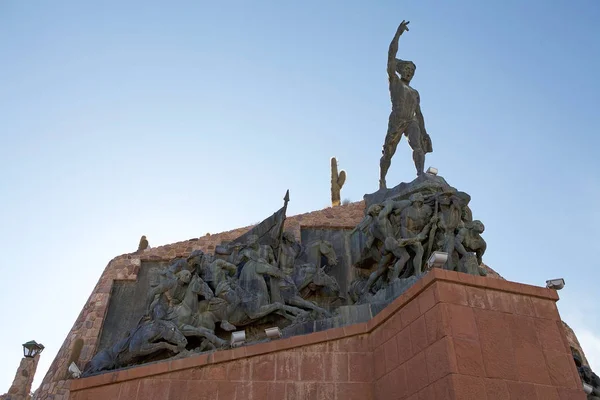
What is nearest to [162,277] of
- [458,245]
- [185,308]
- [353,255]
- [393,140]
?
[185,308]

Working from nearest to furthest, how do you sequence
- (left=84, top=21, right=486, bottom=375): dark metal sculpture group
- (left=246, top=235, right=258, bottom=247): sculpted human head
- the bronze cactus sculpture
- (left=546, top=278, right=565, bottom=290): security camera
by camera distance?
(left=546, top=278, right=565, bottom=290): security camera → (left=84, top=21, right=486, bottom=375): dark metal sculpture group → (left=246, top=235, right=258, bottom=247): sculpted human head → the bronze cactus sculpture

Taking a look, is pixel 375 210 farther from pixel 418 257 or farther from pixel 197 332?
pixel 197 332

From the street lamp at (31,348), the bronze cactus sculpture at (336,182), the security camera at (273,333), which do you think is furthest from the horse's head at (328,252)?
the bronze cactus sculpture at (336,182)

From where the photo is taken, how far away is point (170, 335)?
10086mm

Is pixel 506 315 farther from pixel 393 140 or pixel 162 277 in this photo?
pixel 393 140

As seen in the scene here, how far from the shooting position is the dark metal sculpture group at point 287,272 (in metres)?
10.4

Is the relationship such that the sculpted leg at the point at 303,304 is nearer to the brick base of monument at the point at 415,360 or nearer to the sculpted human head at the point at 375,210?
the sculpted human head at the point at 375,210

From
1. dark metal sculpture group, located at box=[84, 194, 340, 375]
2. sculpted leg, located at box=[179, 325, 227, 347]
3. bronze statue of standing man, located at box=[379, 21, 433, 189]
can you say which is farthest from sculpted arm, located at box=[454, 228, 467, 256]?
sculpted leg, located at box=[179, 325, 227, 347]

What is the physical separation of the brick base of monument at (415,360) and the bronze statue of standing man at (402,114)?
6478 millimetres

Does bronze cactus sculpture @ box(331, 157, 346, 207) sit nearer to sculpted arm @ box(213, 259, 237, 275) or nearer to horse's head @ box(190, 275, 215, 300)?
sculpted arm @ box(213, 259, 237, 275)

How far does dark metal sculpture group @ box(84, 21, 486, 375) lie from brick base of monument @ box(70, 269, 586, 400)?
1.89 meters

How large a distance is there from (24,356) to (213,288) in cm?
505

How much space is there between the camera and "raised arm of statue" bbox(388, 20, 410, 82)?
14.5 meters

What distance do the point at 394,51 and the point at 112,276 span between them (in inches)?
347
